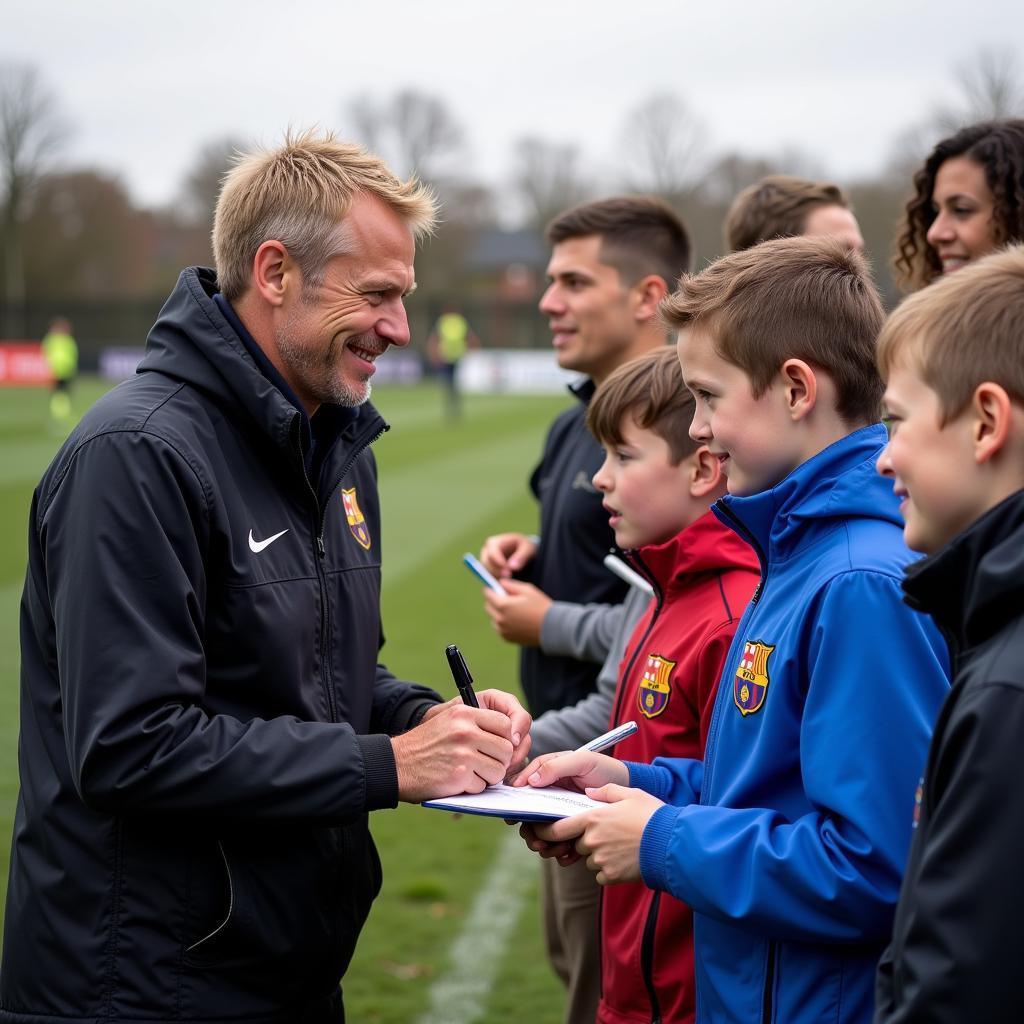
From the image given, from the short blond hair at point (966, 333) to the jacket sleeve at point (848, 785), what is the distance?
0.39m

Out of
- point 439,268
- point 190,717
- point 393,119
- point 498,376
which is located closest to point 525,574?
point 190,717

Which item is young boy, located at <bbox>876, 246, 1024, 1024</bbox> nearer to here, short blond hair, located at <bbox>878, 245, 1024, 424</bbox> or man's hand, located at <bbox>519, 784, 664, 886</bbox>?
short blond hair, located at <bbox>878, 245, 1024, 424</bbox>

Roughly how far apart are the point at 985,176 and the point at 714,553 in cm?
204

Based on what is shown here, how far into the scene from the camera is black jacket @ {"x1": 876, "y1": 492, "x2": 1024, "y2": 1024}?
1488mm

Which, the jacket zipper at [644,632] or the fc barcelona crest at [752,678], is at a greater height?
the fc barcelona crest at [752,678]

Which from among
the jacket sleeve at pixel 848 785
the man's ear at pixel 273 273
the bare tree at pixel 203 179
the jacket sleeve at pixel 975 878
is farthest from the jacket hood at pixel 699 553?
the bare tree at pixel 203 179

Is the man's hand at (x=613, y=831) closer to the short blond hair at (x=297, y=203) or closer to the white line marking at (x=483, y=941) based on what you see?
the short blond hair at (x=297, y=203)

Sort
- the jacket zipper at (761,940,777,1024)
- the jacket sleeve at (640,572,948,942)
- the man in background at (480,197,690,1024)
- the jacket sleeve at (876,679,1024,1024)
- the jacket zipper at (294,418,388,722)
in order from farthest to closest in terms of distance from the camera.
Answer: the man in background at (480,197,690,1024) → the jacket zipper at (294,418,388,722) → the jacket zipper at (761,940,777,1024) → the jacket sleeve at (640,572,948,942) → the jacket sleeve at (876,679,1024,1024)

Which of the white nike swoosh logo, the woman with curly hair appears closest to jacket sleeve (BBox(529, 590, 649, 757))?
the white nike swoosh logo

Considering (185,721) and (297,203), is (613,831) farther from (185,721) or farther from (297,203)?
(297,203)

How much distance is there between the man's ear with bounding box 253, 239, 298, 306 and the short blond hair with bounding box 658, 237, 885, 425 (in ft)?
2.88

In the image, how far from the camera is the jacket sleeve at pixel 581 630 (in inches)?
149

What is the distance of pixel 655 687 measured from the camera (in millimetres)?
2729

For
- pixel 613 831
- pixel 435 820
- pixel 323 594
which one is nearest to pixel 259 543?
pixel 323 594
